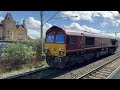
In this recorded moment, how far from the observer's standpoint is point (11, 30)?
146 feet

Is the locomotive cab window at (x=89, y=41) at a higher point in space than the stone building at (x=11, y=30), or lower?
lower

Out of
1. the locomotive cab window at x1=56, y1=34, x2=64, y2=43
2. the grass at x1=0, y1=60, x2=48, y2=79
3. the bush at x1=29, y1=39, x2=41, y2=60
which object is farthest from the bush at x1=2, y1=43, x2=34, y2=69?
the locomotive cab window at x1=56, y1=34, x2=64, y2=43

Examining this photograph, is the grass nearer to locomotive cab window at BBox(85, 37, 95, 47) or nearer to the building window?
the building window

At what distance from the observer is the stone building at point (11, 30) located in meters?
42.9

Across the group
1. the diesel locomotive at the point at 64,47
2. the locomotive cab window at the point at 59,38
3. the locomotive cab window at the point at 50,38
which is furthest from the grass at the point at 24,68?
the locomotive cab window at the point at 59,38

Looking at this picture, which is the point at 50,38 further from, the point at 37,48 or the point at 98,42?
the point at 98,42

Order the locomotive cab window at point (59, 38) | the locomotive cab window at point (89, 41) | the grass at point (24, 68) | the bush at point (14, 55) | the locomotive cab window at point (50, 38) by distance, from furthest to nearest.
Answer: the locomotive cab window at point (89, 41)
the bush at point (14, 55)
the locomotive cab window at point (50, 38)
the grass at point (24, 68)
the locomotive cab window at point (59, 38)

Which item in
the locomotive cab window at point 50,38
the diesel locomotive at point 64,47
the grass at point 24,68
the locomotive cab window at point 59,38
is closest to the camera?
the diesel locomotive at point 64,47

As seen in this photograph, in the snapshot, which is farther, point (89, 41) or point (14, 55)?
point (89, 41)

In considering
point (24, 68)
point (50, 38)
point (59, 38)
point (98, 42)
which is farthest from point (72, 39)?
point (98, 42)

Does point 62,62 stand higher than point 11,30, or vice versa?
point 11,30

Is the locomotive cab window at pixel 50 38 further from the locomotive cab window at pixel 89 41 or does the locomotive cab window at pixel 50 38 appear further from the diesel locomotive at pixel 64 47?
the locomotive cab window at pixel 89 41
